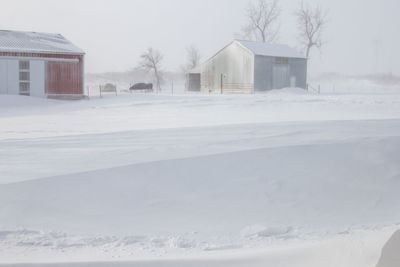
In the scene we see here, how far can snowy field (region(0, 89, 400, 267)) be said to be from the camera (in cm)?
422

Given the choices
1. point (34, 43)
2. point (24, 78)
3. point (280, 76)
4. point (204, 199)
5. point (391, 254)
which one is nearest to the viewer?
point (391, 254)

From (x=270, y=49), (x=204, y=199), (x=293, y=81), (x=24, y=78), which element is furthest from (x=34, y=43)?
(x=204, y=199)

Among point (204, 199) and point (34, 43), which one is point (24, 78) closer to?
point (34, 43)

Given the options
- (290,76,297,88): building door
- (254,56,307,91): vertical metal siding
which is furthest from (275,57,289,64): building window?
(290,76,297,88): building door

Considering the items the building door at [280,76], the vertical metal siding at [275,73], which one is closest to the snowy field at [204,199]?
the vertical metal siding at [275,73]

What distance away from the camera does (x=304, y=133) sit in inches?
390

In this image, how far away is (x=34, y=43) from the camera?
31281 millimetres

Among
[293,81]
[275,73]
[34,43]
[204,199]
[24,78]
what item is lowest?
[204,199]

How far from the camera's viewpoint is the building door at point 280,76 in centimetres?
4338

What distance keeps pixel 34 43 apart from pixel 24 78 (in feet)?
9.55

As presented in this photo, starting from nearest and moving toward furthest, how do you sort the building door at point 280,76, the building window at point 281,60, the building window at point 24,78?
the building window at point 24,78
the building door at point 280,76
the building window at point 281,60

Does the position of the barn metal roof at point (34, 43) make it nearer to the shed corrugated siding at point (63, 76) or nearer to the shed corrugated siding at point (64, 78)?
the shed corrugated siding at point (63, 76)

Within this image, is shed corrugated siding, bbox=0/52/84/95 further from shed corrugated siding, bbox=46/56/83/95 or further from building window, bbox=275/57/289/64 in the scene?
building window, bbox=275/57/289/64

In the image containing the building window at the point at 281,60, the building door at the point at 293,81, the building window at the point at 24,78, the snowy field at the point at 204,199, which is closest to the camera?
the snowy field at the point at 204,199
